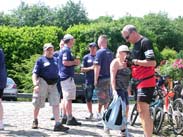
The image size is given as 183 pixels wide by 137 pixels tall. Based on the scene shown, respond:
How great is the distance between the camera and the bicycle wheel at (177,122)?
398 inches

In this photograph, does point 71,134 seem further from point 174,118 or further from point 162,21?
point 162,21

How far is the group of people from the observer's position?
7.94m

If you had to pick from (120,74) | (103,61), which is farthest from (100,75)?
(120,74)

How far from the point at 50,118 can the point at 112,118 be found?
12.2ft

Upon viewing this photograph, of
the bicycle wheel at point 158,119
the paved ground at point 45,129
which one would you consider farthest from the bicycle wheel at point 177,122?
the paved ground at point 45,129

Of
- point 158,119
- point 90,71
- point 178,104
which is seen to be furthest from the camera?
point 90,71

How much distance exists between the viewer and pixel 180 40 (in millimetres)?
50500

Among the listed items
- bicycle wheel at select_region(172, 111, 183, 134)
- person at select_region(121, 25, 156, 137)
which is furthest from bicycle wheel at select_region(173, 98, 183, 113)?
person at select_region(121, 25, 156, 137)

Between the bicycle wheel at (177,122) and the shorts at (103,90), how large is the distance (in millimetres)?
1464

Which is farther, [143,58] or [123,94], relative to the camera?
[123,94]

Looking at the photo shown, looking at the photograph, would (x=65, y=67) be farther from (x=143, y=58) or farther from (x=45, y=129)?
(x=143, y=58)

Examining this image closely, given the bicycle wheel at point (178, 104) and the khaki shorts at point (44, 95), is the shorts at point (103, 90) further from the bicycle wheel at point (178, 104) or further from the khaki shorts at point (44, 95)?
the bicycle wheel at point (178, 104)

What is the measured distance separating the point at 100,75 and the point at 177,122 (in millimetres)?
1916

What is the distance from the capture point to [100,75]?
1078cm
